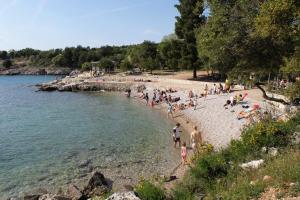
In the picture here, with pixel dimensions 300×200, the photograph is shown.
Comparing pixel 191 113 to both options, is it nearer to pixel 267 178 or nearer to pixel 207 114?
pixel 207 114

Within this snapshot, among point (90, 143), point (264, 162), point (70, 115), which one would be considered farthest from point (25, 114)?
point (264, 162)

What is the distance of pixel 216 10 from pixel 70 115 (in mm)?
32684

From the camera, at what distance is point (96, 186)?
17.8m

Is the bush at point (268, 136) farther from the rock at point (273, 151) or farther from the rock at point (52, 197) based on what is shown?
the rock at point (52, 197)

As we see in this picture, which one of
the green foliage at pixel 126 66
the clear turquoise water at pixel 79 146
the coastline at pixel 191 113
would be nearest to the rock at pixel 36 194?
the clear turquoise water at pixel 79 146

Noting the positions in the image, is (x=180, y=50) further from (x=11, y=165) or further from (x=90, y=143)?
(x=11, y=165)

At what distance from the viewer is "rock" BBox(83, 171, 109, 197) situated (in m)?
17.1

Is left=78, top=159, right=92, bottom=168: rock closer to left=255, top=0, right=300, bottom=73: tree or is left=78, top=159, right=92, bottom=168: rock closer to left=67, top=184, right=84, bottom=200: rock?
left=67, top=184, right=84, bottom=200: rock

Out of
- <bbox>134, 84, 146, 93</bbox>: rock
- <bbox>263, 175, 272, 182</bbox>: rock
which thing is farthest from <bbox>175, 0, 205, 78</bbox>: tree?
<bbox>263, 175, 272, 182</bbox>: rock

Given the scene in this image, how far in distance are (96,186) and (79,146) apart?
11.4 m

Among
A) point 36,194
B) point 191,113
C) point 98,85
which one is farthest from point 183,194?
Result: point 98,85

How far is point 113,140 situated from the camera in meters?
30.5

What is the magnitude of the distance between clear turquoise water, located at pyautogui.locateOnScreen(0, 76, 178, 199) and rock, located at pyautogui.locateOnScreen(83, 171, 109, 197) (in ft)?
7.07

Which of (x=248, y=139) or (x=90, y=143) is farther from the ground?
(x=248, y=139)
